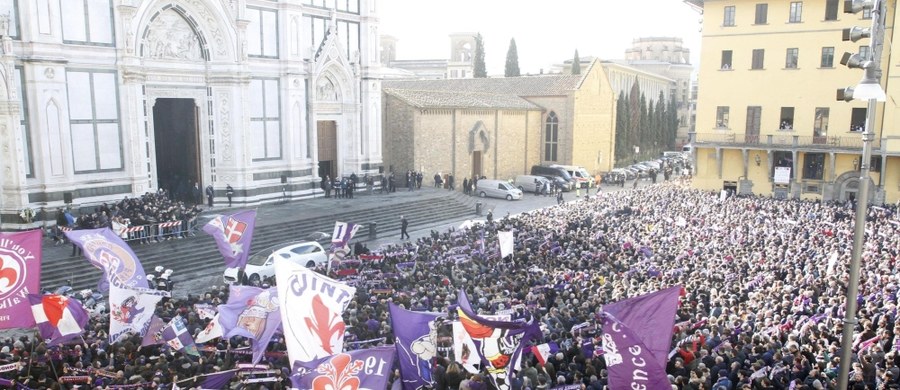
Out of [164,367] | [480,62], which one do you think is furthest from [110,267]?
[480,62]

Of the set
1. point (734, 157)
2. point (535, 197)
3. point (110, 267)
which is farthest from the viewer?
point (535, 197)

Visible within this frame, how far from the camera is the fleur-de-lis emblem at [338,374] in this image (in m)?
8.20

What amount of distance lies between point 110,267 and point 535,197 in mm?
33010

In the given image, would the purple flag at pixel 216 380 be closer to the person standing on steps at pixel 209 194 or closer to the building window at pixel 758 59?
the person standing on steps at pixel 209 194

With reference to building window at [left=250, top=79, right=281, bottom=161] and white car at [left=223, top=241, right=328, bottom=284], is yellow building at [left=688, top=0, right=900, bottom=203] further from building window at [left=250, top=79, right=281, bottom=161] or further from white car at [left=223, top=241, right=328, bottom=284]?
white car at [left=223, top=241, right=328, bottom=284]

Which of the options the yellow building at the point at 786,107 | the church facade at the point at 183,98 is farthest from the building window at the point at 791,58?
the church facade at the point at 183,98

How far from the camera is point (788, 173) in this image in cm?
3719

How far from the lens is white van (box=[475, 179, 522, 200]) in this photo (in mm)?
41688

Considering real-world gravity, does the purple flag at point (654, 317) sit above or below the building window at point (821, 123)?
below

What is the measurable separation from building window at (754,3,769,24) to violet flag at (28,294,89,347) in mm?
38172

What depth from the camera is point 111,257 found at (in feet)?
44.2

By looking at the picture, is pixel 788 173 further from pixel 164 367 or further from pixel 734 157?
pixel 164 367

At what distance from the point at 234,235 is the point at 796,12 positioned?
3421 centimetres

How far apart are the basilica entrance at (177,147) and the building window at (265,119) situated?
2.63m
